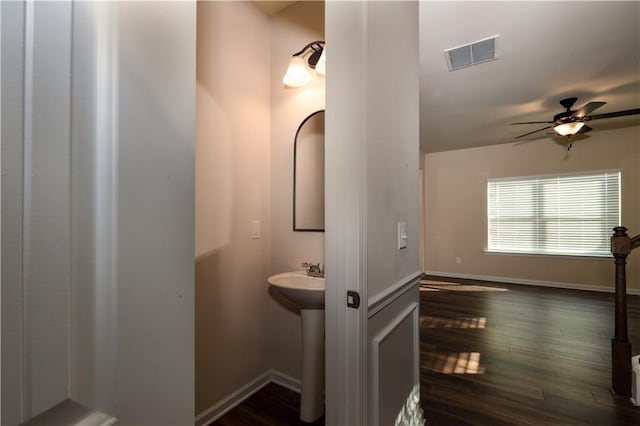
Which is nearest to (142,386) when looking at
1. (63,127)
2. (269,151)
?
(63,127)

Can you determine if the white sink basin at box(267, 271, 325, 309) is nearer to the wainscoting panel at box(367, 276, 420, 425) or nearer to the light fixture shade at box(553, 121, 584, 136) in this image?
the wainscoting panel at box(367, 276, 420, 425)

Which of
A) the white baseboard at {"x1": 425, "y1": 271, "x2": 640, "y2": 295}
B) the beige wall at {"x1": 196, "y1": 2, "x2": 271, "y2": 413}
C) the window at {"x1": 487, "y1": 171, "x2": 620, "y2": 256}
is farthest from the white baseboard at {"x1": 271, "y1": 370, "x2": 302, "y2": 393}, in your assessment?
the window at {"x1": 487, "y1": 171, "x2": 620, "y2": 256}

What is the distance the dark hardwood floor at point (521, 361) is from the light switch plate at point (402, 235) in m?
1.22

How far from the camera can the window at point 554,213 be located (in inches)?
190

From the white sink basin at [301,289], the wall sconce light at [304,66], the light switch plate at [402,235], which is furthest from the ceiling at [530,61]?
the white sink basin at [301,289]

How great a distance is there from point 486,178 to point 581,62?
3.18m

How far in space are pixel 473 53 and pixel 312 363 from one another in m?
2.85

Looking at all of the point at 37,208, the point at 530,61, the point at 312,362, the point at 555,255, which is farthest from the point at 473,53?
the point at 555,255

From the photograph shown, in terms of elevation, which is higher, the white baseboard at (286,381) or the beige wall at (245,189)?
the beige wall at (245,189)

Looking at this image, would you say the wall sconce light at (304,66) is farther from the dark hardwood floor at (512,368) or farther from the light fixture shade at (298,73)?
the dark hardwood floor at (512,368)

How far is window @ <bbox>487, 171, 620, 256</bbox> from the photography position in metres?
4.82

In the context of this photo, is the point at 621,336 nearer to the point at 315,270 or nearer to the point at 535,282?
the point at 315,270

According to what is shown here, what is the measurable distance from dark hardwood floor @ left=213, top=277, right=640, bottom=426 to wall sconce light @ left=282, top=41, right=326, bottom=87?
2.06 m

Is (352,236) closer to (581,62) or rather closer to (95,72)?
(95,72)
